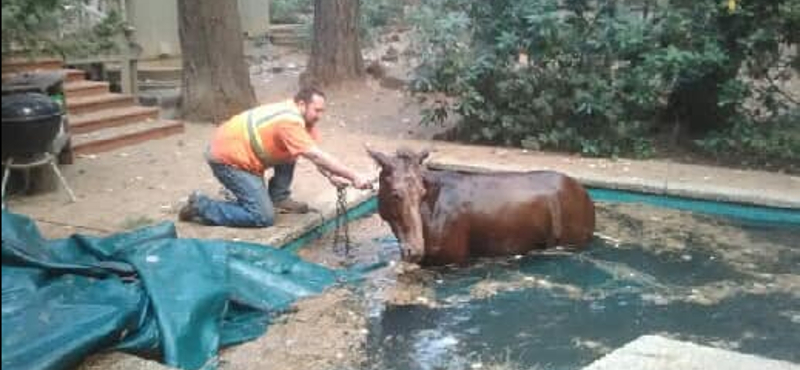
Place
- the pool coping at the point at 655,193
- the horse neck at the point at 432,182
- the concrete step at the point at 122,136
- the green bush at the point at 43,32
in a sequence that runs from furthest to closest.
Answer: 1. the concrete step at the point at 122,136
2. the pool coping at the point at 655,193
3. the horse neck at the point at 432,182
4. the green bush at the point at 43,32

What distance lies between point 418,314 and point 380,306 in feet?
0.85

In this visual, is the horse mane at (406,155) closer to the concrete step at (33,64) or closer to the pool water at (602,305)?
the pool water at (602,305)

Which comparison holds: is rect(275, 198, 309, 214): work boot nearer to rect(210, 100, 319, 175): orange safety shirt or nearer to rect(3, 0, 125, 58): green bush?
rect(210, 100, 319, 175): orange safety shirt

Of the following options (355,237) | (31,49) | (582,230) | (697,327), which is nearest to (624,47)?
(582,230)

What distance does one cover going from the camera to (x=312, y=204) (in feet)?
26.3

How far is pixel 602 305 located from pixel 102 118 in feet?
20.7

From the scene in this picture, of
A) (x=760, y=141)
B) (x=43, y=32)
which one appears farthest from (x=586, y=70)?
(x=43, y=32)

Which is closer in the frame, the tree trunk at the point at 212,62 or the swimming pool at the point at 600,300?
the swimming pool at the point at 600,300

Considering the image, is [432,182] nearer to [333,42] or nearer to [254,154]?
[254,154]

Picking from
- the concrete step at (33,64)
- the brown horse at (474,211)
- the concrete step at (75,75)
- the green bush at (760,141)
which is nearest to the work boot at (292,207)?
the brown horse at (474,211)

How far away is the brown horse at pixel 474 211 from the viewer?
21.3 feet

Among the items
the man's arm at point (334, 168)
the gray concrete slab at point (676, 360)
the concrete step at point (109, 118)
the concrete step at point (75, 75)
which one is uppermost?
the concrete step at point (75, 75)

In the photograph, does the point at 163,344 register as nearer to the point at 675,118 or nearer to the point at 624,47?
A: the point at 624,47

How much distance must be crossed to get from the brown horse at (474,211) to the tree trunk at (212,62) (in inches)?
214
